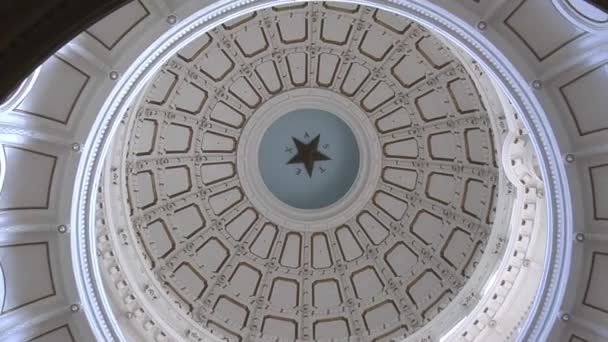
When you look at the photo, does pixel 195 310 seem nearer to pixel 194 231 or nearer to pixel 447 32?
pixel 194 231

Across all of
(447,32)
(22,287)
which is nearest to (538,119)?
(447,32)

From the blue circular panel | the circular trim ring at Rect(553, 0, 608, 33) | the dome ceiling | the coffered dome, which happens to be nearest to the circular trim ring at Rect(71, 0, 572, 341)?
the coffered dome

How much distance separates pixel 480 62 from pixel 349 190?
1076 centimetres

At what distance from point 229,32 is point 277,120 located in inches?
168

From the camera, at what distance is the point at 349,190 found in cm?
2378

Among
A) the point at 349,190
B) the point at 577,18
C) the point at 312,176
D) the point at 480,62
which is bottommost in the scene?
the point at 577,18

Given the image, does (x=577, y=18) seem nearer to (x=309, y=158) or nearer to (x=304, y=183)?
(x=309, y=158)

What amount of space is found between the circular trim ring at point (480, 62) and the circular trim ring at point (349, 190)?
356 inches

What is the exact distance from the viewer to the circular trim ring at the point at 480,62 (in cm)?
1310

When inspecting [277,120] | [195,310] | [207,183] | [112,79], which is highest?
[277,120]

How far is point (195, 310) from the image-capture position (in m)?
21.2

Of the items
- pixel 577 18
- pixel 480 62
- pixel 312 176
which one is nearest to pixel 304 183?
pixel 312 176

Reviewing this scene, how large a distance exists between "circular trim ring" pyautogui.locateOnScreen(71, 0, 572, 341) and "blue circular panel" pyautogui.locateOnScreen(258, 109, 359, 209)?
31.8 feet

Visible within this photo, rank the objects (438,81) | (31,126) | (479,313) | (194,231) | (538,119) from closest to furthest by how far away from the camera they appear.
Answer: (31,126), (538,119), (479,313), (438,81), (194,231)
